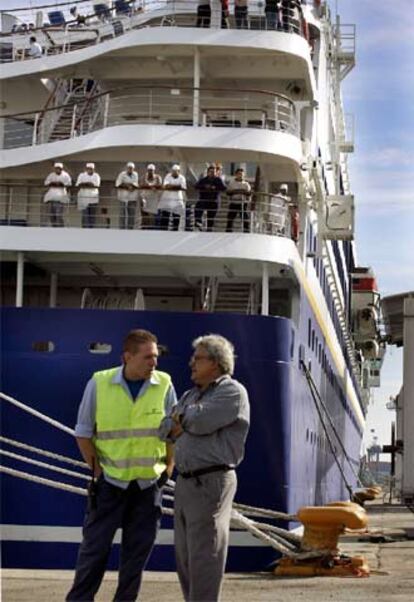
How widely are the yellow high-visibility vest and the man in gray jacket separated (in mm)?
384

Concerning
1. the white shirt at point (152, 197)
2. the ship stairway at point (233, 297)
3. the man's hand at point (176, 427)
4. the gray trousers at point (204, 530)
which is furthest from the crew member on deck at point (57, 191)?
the gray trousers at point (204, 530)

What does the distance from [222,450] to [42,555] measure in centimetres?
829

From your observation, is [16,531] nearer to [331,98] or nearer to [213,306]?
[213,306]

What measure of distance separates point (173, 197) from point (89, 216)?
1273 mm

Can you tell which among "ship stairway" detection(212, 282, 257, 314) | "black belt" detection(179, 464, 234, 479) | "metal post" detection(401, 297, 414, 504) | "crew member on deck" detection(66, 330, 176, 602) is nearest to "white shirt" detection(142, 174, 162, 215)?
"ship stairway" detection(212, 282, 257, 314)

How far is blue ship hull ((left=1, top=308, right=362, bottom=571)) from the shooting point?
1414 centimetres

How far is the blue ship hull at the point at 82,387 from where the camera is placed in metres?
14.1

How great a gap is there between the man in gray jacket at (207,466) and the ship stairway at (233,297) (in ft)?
35.1

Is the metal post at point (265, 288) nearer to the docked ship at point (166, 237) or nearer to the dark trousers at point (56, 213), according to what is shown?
the docked ship at point (166, 237)

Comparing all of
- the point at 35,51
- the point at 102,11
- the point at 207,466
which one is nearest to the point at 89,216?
the point at 35,51

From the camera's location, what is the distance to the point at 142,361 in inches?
263

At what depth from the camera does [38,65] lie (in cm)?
1875

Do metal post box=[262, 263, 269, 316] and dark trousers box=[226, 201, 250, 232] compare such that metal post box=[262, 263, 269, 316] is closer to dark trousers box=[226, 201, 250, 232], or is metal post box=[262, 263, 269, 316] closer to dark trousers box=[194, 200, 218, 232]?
dark trousers box=[226, 201, 250, 232]

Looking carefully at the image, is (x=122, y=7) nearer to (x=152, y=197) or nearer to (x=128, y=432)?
(x=152, y=197)
